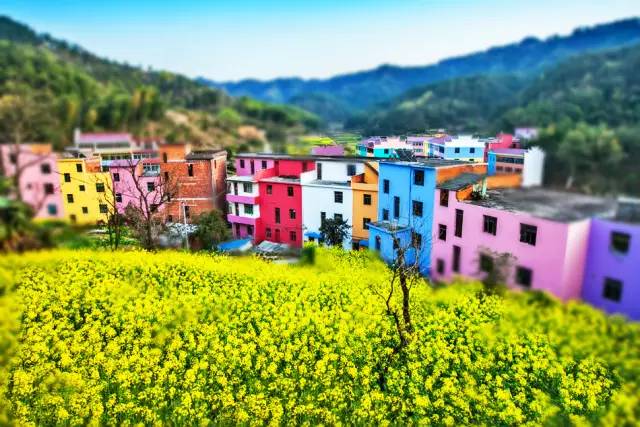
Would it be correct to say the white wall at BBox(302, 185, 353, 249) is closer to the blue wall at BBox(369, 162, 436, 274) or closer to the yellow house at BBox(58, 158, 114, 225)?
the blue wall at BBox(369, 162, 436, 274)

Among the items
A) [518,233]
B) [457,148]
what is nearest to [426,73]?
[457,148]

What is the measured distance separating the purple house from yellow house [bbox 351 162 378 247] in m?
2.80

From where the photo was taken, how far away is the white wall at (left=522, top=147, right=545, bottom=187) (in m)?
2.94

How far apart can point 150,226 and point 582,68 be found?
4.88 metres

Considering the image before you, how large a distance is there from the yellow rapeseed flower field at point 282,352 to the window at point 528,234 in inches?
22.8

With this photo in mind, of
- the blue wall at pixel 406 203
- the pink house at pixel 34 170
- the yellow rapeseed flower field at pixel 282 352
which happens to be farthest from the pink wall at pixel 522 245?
the pink house at pixel 34 170

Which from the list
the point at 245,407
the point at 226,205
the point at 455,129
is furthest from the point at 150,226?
the point at 455,129

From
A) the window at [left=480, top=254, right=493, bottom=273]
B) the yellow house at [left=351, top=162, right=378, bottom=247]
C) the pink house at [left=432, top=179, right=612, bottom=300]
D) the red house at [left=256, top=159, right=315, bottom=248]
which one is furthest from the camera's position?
the red house at [left=256, top=159, right=315, bottom=248]

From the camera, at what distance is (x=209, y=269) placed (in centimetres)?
507

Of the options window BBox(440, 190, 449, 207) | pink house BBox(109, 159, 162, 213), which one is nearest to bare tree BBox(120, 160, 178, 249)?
pink house BBox(109, 159, 162, 213)

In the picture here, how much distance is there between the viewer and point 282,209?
5.56 metres

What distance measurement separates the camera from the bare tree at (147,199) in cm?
436

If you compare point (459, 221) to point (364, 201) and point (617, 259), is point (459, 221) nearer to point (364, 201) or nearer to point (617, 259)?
point (364, 201)

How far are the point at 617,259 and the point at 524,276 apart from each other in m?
0.88
